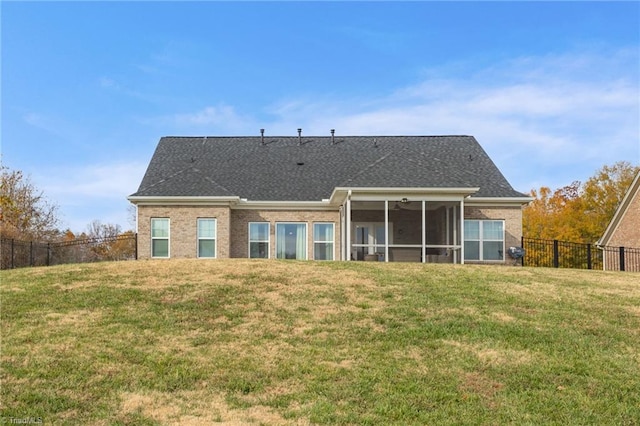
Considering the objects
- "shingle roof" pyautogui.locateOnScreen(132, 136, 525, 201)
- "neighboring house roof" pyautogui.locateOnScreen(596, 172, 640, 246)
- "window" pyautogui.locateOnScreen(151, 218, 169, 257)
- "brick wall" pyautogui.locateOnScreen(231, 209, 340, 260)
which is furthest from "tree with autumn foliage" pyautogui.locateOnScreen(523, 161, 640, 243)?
"window" pyautogui.locateOnScreen(151, 218, 169, 257)

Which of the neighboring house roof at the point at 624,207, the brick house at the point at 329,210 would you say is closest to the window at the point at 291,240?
the brick house at the point at 329,210

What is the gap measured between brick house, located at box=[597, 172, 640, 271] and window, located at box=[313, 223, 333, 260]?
43.2 feet

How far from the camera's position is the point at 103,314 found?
11234 millimetres

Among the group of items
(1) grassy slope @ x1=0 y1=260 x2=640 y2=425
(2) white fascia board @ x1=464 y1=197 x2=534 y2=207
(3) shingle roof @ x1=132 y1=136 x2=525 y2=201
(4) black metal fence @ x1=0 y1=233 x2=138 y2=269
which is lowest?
(1) grassy slope @ x1=0 y1=260 x2=640 y2=425

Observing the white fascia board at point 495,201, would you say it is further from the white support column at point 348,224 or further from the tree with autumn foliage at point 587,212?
the tree with autumn foliage at point 587,212

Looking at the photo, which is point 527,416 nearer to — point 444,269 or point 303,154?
point 444,269

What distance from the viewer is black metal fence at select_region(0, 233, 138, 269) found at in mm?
22172

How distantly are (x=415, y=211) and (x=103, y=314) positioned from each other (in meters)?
14.9

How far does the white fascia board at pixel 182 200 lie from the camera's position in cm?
2223

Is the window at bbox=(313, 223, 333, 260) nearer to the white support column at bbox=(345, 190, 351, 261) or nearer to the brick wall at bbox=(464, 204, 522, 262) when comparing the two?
the white support column at bbox=(345, 190, 351, 261)

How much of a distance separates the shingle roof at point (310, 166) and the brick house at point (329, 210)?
0.07 meters

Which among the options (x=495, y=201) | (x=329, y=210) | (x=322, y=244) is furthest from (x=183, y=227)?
(x=495, y=201)

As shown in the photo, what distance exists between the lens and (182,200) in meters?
22.4

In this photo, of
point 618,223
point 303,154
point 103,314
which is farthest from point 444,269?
A: point 618,223
